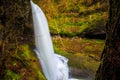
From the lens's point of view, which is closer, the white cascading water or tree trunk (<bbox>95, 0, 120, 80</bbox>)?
tree trunk (<bbox>95, 0, 120, 80</bbox>)

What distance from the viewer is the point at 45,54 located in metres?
8.54

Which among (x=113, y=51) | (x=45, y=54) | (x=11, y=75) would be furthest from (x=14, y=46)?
(x=113, y=51)

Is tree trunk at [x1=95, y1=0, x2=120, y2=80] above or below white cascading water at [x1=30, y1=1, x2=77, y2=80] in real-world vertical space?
above

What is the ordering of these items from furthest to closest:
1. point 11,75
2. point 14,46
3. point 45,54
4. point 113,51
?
point 45,54
point 14,46
point 11,75
point 113,51

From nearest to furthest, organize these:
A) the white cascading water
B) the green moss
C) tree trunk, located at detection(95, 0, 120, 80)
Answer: tree trunk, located at detection(95, 0, 120, 80) → the green moss → the white cascading water

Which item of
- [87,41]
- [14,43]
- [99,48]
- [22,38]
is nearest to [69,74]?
[22,38]

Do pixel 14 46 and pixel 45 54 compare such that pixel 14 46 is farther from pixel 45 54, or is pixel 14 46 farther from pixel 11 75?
pixel 45 54

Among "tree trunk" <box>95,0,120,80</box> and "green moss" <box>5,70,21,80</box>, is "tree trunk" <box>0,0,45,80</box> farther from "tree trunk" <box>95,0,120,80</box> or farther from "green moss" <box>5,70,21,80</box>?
"tree trunk" <box>95,0,120,80</box>

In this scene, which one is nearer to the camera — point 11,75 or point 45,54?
point 11,75

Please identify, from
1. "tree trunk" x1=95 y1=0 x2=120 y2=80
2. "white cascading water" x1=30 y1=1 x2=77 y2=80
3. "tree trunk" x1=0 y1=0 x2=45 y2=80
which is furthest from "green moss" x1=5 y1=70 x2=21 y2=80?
"tree trunk" x1=95 y1=0 x2=120 y2=80

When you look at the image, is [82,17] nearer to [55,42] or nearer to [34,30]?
[55,42]

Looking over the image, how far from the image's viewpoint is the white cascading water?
7.99 m

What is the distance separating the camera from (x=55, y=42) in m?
13.6

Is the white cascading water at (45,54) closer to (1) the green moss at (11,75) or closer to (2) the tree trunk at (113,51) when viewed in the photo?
(1) the green moss at (11,75)
